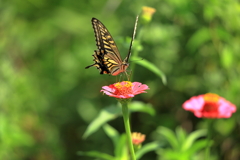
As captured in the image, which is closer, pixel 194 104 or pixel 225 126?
pixel 194 104

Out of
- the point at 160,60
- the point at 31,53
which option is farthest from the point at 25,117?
the point at 160,60

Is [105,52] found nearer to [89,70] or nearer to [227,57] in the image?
[227,57]

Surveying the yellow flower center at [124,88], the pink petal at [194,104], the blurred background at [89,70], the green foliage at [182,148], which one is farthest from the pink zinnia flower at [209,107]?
the blurred background at [89,70]

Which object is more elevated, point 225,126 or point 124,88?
point 124,88

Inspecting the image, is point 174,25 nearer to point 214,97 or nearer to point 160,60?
point 160,60

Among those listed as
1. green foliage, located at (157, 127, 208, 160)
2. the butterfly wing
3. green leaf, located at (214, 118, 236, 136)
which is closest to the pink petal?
green foliage, located at (157, 127, 208, 160)

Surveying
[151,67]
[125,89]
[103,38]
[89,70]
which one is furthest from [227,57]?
[89,70]

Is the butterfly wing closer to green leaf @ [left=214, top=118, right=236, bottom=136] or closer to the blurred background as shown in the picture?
the blurred background
